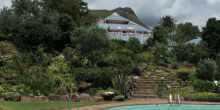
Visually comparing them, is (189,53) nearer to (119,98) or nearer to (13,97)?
(119,98)

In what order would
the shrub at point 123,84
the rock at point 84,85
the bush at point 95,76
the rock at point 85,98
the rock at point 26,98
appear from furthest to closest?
the bush at point 95,76
the rock at point 84,85
the shrub at point 123,84
the rock at point 85,98
the rock at point 26,98

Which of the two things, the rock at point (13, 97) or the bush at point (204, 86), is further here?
the bush at point (204, 86)

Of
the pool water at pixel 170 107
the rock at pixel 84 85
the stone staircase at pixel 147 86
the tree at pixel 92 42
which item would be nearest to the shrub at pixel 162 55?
the stone staircase at pixel 147 86

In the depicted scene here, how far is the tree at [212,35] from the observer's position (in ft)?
155

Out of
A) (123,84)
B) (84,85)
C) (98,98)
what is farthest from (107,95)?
(84,85)

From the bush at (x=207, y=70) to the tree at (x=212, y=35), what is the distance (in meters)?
13.0

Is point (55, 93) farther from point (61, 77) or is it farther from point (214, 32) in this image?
point (214, 32)

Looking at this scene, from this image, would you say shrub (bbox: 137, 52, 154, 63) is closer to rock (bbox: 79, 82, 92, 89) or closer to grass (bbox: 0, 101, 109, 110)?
rock (bbox: 79, 82, 92, 89)

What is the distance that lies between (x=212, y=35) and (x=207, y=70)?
1660cm

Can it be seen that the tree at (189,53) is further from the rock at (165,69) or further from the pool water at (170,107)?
the pool water at (170,107)

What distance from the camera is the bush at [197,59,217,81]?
32719mm

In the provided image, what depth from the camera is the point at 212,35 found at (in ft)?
160

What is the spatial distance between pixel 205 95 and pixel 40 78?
37.3 ft

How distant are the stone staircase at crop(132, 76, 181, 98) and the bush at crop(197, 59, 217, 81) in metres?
2.97
